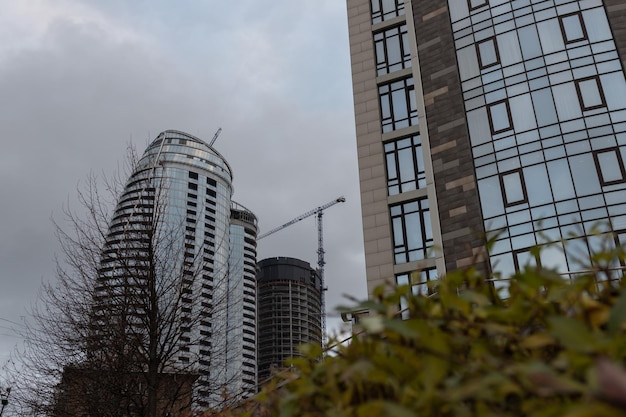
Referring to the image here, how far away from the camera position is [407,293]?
2094 millimetres

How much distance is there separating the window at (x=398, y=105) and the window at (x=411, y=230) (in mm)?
4067

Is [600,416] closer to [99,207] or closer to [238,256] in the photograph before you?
[99,207]

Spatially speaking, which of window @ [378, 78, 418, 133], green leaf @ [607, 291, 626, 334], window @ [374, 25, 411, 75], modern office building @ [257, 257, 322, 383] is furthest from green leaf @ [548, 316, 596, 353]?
modern office building @ [257, 257, 322, 383]

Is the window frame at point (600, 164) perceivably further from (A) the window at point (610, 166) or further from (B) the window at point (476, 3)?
(B) the window at point (476, 3)

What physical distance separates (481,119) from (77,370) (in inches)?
664

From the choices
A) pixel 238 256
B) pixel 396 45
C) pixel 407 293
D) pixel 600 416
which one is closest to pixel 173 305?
pixel 407 293

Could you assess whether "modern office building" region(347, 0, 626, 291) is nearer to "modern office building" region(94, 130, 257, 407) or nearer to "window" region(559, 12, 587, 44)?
"window" region(559, 12, 587, 44)

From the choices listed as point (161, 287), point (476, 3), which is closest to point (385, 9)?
point (476, 3)

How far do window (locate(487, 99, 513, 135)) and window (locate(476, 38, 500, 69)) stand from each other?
1820mm

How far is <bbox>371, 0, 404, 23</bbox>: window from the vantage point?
26.6m

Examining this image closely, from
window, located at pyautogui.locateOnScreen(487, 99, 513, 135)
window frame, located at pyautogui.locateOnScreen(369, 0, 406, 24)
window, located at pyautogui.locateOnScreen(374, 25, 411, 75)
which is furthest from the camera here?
window frame, located at pyautogui.locateOnScreen(369, 0, 406, 24)

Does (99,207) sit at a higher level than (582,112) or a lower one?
lower

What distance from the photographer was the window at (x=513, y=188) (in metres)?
19.3

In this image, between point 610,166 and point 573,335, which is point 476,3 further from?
point 573,335
